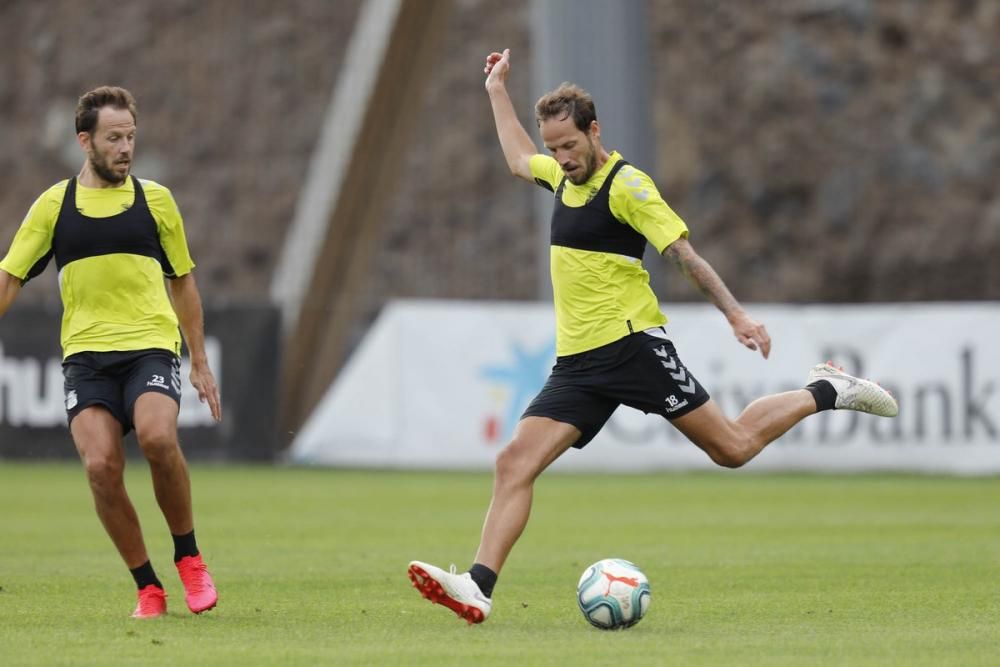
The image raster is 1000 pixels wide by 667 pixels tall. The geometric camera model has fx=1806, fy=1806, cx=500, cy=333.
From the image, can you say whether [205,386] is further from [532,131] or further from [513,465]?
[532,131]

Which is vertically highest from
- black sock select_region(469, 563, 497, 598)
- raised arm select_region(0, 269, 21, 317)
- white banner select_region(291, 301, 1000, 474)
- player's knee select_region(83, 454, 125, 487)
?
raised arm select_region(0, 269, 21, 317)

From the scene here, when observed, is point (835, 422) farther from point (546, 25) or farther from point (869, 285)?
point (869, 285)

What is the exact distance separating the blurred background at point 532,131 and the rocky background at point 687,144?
0.04 metres

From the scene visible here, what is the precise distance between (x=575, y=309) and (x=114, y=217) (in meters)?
2.18

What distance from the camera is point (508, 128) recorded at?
922cm

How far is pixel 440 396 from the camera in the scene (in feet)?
70.8

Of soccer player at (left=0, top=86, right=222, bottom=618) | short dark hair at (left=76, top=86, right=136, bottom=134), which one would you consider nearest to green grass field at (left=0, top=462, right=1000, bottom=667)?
soccer player at (left=0, top=86, right=222, bottom=618)

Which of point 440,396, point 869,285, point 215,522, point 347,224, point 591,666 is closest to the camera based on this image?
point 591,666

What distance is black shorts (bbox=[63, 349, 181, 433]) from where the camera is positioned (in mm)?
8266

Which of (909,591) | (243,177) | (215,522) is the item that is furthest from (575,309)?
(243,177)

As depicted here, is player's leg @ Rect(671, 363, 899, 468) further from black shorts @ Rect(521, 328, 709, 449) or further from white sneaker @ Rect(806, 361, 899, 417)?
black shorts @ Rect(521, 328, 709, 449)

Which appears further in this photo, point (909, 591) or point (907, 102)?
point (907, 102)

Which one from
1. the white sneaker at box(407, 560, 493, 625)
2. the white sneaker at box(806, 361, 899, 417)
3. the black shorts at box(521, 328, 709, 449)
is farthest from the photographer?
the white sneaker at box(806, 361, 899, 417)

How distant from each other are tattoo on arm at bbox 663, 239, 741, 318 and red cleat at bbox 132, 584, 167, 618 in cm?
282
